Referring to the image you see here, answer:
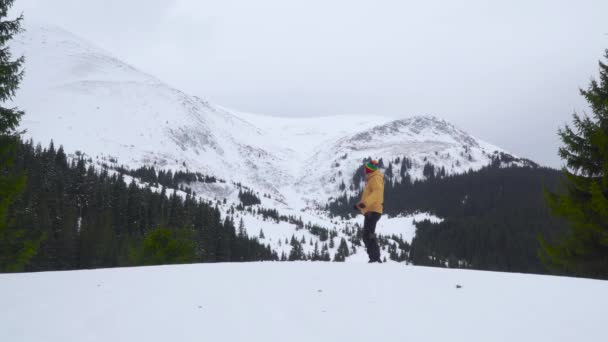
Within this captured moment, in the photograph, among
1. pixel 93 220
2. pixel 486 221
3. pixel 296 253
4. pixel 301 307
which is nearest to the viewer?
pixel 301 307

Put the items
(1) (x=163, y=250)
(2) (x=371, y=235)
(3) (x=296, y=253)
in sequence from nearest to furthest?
(2) (x=371, y=235), (1) (x=163, y=250), (3) (x=296, y=253)

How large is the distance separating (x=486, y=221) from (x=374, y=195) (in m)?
142

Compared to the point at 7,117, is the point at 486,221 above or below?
above

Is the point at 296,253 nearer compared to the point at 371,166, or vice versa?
the point at 371,166

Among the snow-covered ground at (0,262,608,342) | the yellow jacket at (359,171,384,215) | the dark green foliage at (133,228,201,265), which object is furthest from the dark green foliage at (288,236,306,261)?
the snow-covered ground at (0,262,608,342)

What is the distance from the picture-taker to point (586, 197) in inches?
499

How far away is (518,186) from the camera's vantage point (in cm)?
15788

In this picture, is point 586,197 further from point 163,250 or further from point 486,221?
point 486,221

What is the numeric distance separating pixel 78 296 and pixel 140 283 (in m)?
1.08

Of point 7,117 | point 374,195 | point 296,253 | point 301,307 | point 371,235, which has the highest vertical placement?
point 7,117

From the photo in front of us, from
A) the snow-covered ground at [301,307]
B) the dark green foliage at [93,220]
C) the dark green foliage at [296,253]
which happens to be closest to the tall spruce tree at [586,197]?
the snow-covered ground at [301,307]

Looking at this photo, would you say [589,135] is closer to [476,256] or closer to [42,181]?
[42,181]

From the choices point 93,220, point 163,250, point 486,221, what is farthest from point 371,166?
point 486,221

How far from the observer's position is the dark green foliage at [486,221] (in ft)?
351
